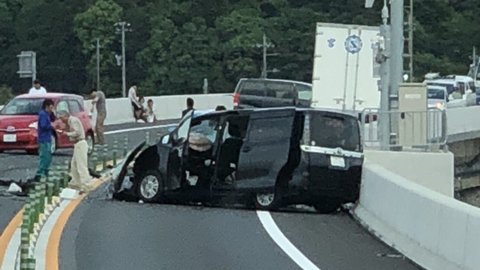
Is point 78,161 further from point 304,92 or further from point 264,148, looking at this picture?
point 304,92

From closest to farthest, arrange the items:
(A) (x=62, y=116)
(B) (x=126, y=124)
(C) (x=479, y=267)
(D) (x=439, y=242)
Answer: (C) (x=479, y=267)
(D) (x=439, y=242)
(A) (x=62, y=116)
(B) (x=126, y=124)

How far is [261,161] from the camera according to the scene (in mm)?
20875

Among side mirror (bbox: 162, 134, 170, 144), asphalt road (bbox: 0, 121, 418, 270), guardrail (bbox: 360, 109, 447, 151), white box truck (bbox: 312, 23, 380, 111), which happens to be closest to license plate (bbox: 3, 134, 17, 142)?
guardrail (bbox: 360, 109, 447, 151)

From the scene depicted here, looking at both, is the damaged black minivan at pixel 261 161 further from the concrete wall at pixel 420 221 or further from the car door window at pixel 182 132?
the concrete wall at pixel 420 221

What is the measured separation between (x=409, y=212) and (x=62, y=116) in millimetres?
9727

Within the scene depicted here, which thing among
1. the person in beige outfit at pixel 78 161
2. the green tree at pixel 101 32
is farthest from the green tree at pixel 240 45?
the person in beige outfit at pixel 78 161

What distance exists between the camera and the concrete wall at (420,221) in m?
12.6

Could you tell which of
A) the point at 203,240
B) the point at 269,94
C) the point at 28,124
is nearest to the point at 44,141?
the point at 28,124

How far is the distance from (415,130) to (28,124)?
10.1 metres

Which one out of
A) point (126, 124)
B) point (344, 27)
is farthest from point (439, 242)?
point (126, 124)

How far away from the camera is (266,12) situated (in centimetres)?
10844

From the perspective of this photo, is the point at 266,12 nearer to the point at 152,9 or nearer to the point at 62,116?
the point at 152,9

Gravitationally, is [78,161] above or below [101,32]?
below

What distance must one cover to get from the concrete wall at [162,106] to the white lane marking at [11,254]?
90.0 feet
